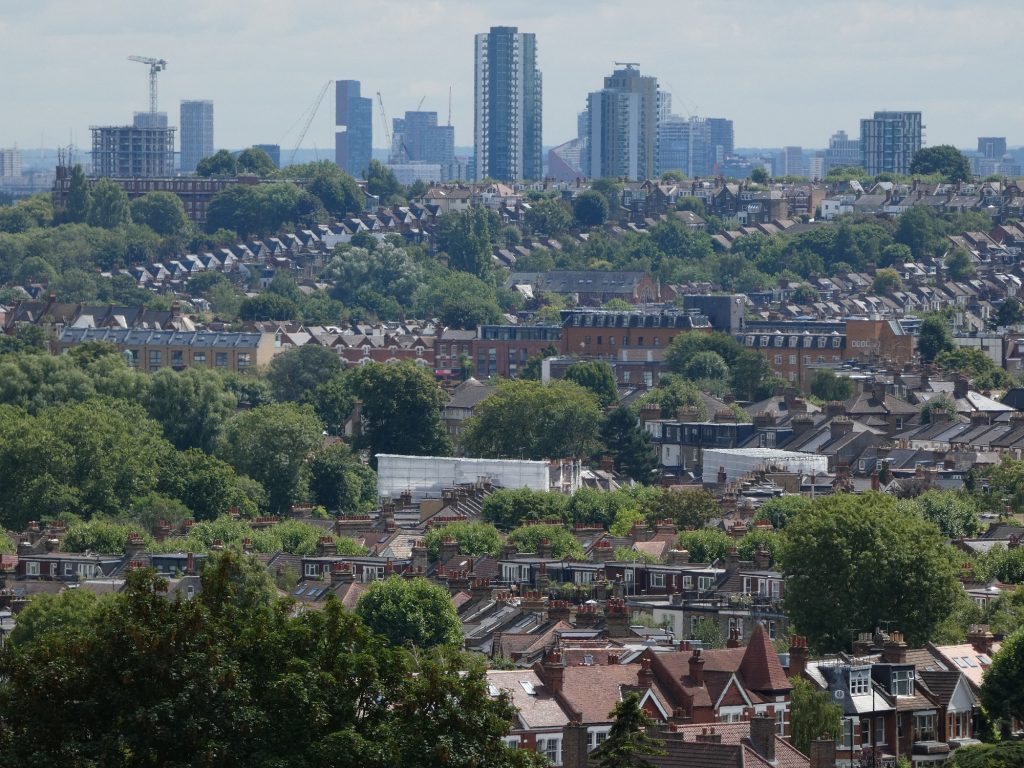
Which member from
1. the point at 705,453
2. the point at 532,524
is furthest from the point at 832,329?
the point at 532,524

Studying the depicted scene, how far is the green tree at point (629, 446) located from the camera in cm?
11912

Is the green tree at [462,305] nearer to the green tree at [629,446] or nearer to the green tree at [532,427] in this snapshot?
the green tree at [532,427]

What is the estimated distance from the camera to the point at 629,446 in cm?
12025

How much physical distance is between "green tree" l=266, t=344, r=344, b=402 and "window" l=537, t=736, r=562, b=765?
307 feet

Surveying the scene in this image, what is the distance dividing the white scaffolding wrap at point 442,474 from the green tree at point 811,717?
2039 inches

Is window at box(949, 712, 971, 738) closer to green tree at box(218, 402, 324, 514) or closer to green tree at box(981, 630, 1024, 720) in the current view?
green tree at box(981, 630, 1024, 720)

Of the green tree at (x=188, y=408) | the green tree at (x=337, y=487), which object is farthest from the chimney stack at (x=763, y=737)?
the green tree at (x=188, y=408)

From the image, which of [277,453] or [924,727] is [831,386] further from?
[924,727]

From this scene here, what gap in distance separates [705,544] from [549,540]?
3.98 m

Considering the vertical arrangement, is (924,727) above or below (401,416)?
above

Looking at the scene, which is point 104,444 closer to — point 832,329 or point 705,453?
point 705,453

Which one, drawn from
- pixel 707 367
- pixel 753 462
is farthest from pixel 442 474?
pixel 707 367

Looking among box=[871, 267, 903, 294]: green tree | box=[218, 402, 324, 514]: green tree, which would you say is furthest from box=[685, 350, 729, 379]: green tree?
box=[871, 267, 903, 294]: green tree

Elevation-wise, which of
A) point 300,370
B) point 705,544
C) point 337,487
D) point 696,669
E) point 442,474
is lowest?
point 337,487
